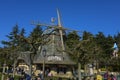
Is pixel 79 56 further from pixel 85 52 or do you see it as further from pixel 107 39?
pixel 107 39

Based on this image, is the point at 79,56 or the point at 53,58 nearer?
the point at 79,56

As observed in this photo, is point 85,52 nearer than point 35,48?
No

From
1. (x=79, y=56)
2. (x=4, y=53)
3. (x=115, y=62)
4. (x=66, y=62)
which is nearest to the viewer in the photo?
(x=79, y=56)

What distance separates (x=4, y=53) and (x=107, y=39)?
40.2 meters

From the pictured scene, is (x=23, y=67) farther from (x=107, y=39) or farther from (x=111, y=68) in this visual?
(x=107, y=39)

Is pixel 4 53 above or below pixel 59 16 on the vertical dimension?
below

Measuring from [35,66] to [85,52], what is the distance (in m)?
25.8

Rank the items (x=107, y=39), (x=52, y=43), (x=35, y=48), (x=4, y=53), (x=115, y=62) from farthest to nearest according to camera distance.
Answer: (x=107, y=39)
(x=115, y=62)
(x=52, y=43)
(x=4, y=53)
(x=35, y=48)

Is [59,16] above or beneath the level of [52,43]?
above

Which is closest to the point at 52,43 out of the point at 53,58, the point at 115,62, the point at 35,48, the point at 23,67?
the point at 53,58

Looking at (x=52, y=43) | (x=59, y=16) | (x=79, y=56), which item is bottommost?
(x=79, y=56)

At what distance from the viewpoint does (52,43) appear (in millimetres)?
53656

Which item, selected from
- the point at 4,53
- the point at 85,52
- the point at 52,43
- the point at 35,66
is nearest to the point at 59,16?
the point at 52,43

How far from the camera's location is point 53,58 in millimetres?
51000
